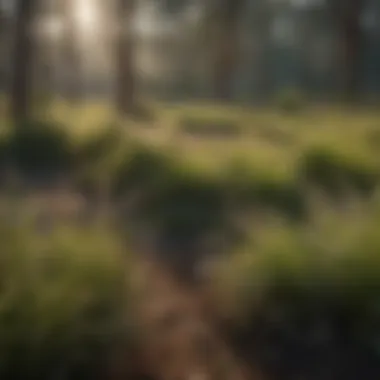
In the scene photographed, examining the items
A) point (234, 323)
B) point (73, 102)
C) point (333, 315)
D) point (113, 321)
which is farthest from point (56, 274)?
point (73, 102)

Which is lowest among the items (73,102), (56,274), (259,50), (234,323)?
(234,323)

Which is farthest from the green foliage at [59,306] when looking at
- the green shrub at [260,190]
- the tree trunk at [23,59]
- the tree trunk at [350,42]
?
the tree trunk at [350,42]

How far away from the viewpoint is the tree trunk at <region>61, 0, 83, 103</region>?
16.1ft

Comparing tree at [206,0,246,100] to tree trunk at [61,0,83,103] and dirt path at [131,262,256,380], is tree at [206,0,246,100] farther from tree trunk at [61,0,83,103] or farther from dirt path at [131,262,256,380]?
dirt path at [131,262,256,380]

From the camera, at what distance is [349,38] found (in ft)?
15.6

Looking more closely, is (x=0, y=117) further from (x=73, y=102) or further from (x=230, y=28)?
(x=230, y=28)

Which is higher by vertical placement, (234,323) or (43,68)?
(43,68)

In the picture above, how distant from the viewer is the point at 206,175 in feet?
15.5

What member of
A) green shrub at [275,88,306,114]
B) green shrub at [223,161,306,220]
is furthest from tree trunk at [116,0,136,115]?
green shrub at [275,88,306,114]

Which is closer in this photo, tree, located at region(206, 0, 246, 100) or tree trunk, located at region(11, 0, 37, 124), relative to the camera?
tree, located at region(206, 0, 246, 100)

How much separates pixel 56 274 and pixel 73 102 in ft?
5.44

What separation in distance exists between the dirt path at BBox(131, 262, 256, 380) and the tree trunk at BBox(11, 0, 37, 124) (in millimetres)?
1621

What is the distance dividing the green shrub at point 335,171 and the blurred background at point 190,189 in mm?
14

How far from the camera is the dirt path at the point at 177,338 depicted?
11.4 ft
